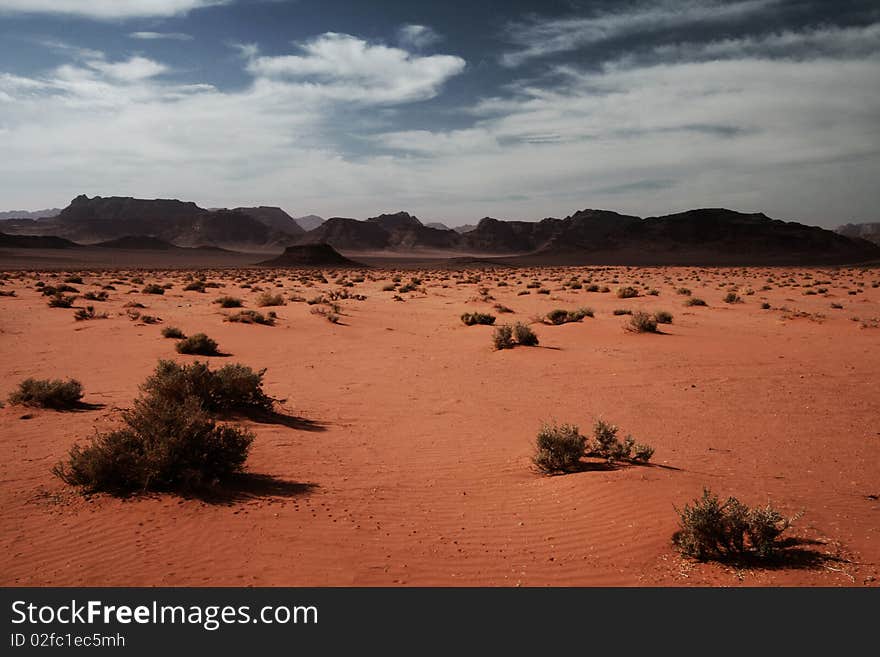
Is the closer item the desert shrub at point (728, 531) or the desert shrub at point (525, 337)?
the desert shrub at point (728, 531)

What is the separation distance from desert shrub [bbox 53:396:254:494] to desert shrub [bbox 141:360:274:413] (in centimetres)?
207

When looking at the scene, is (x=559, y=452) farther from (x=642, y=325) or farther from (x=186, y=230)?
(x=186, y=230)

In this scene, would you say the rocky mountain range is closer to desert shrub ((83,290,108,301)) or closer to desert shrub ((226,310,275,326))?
desert shrub ((83,290,108,301))

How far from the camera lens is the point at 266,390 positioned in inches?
428

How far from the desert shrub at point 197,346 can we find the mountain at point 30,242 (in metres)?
107

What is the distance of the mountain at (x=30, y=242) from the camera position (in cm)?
10090

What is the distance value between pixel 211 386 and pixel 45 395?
7.91 ft

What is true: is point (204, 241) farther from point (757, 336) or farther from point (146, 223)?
point (757, 336)

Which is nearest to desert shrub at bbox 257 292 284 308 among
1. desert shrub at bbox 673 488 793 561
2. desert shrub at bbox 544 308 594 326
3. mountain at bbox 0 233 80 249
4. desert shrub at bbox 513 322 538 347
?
desert shrub at bbox 544 308 594 326

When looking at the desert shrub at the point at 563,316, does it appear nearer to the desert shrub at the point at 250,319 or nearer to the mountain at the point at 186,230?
the desert shrub at the point at 250,319

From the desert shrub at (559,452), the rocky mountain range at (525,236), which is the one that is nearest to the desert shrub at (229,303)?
the desert shrub at (559,452)

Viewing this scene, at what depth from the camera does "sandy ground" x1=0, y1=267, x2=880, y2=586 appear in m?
4.50

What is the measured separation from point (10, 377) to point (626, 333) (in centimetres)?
1461
